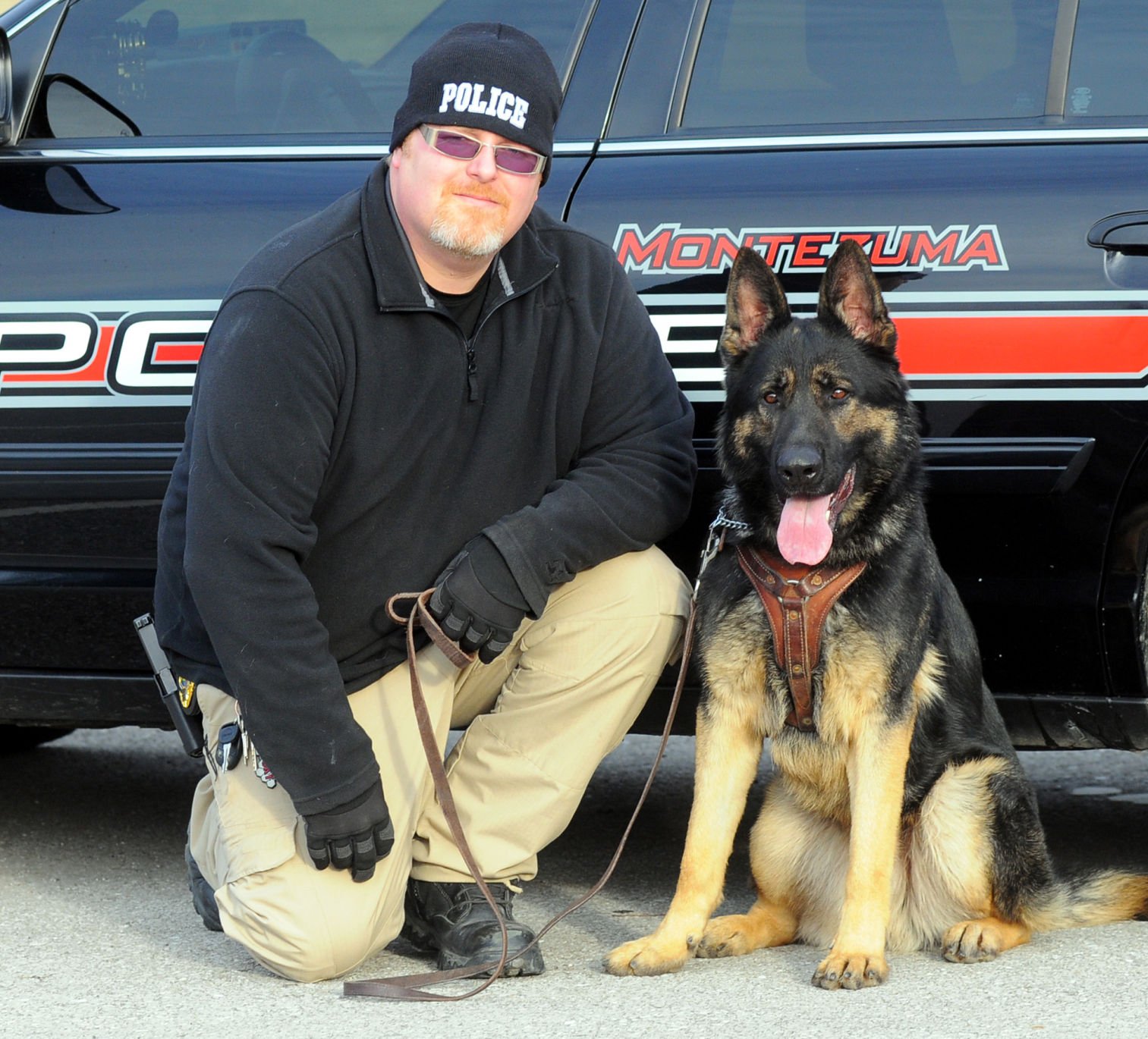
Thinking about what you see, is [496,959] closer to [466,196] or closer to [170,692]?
[170,692]

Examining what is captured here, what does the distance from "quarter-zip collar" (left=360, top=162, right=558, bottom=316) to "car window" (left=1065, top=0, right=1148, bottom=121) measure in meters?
1.20

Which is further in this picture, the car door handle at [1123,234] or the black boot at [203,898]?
the black boot at [203,898]

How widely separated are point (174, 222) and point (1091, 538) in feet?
6.81

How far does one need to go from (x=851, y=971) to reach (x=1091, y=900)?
610 millimetres

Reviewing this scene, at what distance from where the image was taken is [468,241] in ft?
9.71

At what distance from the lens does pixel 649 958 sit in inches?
114

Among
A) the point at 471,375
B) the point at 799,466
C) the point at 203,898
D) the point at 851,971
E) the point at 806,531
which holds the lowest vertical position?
the point at 203,898

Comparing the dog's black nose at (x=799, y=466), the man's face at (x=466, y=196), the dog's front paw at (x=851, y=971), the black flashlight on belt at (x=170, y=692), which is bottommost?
the dog's front paw at (x=851, y=971)

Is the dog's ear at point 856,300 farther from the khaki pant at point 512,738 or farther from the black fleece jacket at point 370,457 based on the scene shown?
the khaki pant at point 512,738

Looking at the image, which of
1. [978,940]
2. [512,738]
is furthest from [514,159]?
[978,940]

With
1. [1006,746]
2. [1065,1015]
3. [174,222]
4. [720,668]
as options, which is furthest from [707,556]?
[174,222]

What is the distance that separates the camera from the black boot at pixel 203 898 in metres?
3.16

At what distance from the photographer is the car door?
3.00 meters

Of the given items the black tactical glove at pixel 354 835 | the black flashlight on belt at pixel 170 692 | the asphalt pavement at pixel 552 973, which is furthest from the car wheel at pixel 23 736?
the black tactical glove at pixel 354 835
